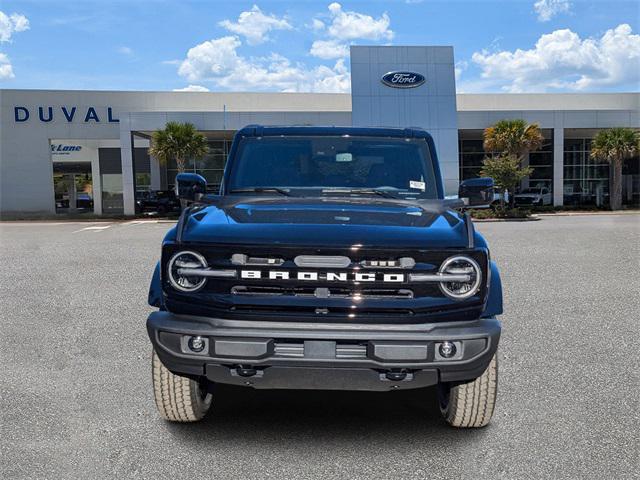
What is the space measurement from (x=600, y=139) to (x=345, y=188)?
3553 cm

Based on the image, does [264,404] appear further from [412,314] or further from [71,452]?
→ [412,314]

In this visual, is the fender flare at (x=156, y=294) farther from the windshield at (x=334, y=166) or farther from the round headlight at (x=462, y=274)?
the round headlight at (x=462, y=274)

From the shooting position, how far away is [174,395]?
12.1ft

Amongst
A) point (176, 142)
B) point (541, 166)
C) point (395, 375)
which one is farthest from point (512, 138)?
point (395, 375)

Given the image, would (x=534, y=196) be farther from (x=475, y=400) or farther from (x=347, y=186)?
(x=475, y=400)

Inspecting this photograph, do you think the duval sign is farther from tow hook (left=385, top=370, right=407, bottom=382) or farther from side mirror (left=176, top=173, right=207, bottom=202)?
tow hook (left=385, top=370, right=407, bottom=382)

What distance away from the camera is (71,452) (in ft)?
11.4

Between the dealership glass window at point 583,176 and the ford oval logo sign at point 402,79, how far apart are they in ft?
→ 50.6

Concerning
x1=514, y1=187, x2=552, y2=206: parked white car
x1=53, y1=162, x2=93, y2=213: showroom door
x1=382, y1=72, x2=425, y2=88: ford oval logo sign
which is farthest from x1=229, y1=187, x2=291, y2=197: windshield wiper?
x1=53, y1=162, x2=93, y2=213: showroom door

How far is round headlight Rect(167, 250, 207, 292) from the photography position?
324 cm

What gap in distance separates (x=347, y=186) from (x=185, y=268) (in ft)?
5.70

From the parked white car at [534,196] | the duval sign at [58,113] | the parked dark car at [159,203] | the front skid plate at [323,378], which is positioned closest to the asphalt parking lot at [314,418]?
the front skid plate at [323,378]

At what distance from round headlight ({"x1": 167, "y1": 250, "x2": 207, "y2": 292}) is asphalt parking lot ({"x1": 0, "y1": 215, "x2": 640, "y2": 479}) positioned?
3.30ft

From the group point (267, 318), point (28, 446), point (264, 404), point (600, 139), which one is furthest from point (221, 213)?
point (600, 139)
